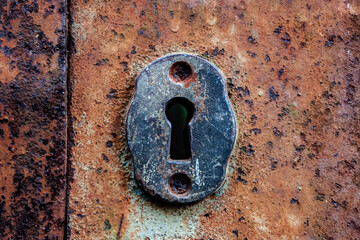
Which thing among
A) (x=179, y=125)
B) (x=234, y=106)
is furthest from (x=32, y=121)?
(x=234, y=106)

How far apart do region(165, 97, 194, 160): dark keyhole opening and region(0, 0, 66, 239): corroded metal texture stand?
18 centimetres

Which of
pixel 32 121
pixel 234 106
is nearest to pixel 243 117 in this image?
pixel 234 106

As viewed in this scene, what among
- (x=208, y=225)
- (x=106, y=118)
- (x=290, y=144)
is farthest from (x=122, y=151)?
(x=290, y=144)

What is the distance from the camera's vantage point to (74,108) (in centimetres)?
51

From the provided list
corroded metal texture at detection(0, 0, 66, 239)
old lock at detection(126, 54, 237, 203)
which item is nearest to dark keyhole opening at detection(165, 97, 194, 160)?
old lock at detection(126, 54, 237, 203)

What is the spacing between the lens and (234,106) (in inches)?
20.5

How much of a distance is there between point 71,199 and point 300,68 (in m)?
0.47

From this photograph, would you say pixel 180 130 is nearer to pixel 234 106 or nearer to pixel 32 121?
pixel 234 106

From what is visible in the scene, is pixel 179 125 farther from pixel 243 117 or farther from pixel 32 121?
pixel 32 121

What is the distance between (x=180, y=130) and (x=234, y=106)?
11 cm

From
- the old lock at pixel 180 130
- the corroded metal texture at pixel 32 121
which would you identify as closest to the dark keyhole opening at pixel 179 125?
the old lock at pixel 180 130

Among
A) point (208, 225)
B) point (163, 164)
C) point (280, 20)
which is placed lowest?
point (208, 225)

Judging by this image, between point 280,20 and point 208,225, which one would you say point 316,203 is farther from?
point 280,20

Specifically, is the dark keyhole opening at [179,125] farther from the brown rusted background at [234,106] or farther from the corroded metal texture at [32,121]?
the corroded metal texture at [32,121]
